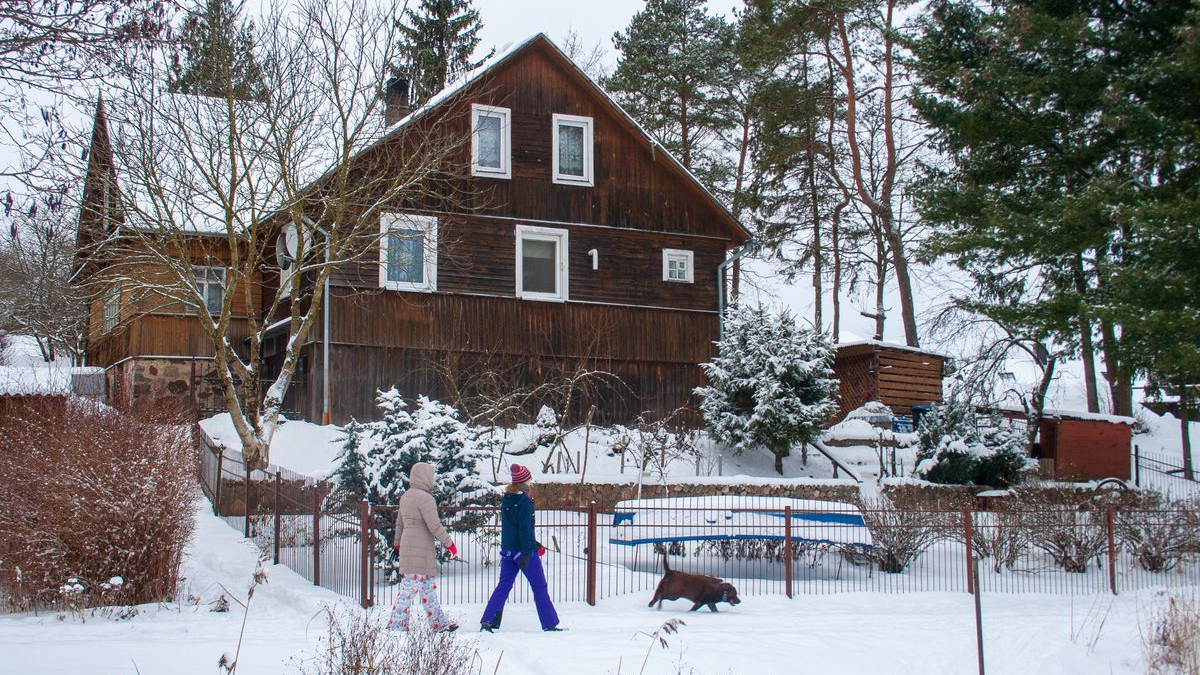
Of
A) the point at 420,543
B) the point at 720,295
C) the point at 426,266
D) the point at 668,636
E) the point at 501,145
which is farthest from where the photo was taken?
the point at 720,295

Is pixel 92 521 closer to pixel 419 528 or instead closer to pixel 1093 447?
pixel 419 528

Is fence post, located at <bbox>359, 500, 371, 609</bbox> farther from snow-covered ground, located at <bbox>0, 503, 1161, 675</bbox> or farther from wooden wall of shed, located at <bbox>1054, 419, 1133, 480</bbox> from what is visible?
wooden wall of shed, located at <bbox>1054, 419, 1133, 480</bbox>

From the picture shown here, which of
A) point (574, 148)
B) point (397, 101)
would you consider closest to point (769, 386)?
point (574, 148)

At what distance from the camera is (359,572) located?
12500 mm

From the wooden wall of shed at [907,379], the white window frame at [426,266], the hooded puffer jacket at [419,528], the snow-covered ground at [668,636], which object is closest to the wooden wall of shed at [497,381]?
the white window frame at [426,266]

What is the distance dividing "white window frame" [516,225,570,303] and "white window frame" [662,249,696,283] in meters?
2.70

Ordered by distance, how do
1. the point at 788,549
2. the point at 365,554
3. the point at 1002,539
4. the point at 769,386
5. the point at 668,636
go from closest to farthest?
the point at 668,636 < the point at 365,554 < the point at 788,549 < the point at 1002,539 < the point at 769,386

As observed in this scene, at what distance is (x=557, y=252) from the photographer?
25438mm

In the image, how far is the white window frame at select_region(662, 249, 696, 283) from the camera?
87.4 feet

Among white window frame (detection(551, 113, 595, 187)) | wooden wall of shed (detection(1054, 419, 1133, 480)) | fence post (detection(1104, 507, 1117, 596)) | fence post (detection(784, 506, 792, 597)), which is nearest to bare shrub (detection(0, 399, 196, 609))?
fence post (detection(784, 506, 792, 597))

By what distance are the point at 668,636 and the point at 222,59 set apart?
11.3m

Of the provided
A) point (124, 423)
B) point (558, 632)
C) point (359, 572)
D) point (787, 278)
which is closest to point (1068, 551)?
point (558, 632)

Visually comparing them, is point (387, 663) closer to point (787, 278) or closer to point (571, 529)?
point (571, 529)

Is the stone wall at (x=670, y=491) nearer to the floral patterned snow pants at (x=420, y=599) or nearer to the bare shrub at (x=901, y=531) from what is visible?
the bare shrub at (x=901, y=531)
